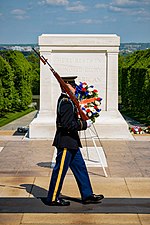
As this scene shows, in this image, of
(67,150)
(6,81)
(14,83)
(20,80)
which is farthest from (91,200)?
(20,80)

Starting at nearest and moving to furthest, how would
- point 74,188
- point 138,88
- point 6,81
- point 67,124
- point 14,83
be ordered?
point 67,124, point 74,188, point 138,88, point 6,81, point 14,83

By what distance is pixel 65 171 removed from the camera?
5148 mm

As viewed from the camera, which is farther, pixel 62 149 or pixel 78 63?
pixel 78 63

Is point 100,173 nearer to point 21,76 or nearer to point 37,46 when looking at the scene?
point 37,46

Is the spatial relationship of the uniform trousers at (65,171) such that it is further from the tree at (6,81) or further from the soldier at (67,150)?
the tree at (6,81)

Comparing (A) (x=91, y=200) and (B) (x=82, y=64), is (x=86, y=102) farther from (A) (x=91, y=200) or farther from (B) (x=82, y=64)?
(B) (x=82, y=64)

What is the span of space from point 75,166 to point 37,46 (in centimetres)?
568

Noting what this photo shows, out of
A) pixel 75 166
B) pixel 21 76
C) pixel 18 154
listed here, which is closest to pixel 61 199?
pixel 75 166

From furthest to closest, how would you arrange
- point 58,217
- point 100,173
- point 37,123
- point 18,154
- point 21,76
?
point 21,76 → point 37,123 → point 18,154 → point 100,173 → point 58,217

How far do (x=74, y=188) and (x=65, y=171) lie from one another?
884 mm

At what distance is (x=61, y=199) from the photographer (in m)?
5.29

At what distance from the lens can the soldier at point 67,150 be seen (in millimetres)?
4996

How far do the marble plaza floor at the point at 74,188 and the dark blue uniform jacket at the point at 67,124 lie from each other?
2.34ft

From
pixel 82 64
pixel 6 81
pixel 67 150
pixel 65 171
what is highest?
pixel 82 64
